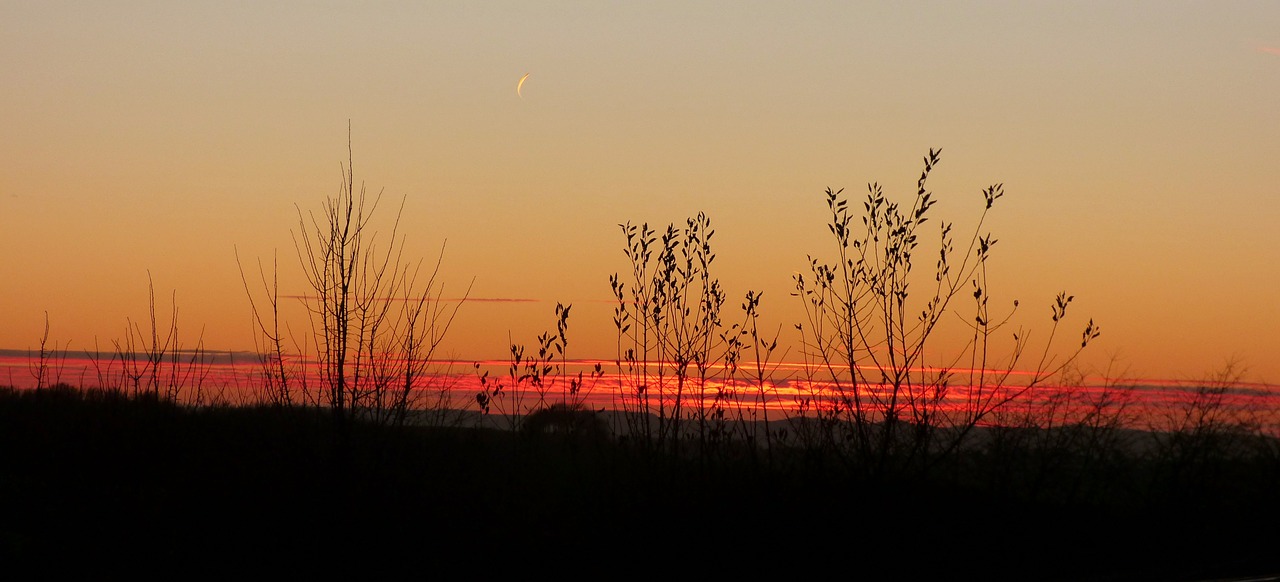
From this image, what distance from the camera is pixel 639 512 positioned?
8.16 m

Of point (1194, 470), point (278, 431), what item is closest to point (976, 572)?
point (1194, 470)

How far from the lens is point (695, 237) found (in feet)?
30.6

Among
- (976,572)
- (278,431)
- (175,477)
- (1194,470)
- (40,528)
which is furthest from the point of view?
(1194,470)

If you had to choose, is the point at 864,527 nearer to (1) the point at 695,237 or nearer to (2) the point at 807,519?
(2) the point at 807,519

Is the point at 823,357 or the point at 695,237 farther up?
the point at 695,237

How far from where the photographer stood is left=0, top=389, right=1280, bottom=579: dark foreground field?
293 inches

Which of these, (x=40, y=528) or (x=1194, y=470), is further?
(x=1194, y=470)

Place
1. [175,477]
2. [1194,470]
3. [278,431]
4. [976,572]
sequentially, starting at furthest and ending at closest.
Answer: [1194,470] → [278,431] → [175,477] → [976,572]

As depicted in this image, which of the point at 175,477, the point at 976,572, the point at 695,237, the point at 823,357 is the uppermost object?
the point at 695,237

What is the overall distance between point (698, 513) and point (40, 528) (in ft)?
14.5

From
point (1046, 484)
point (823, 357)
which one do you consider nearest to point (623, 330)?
point (823, 357)

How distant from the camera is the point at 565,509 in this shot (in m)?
8.43

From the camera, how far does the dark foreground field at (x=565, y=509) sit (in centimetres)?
743

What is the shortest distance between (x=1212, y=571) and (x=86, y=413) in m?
9.92
